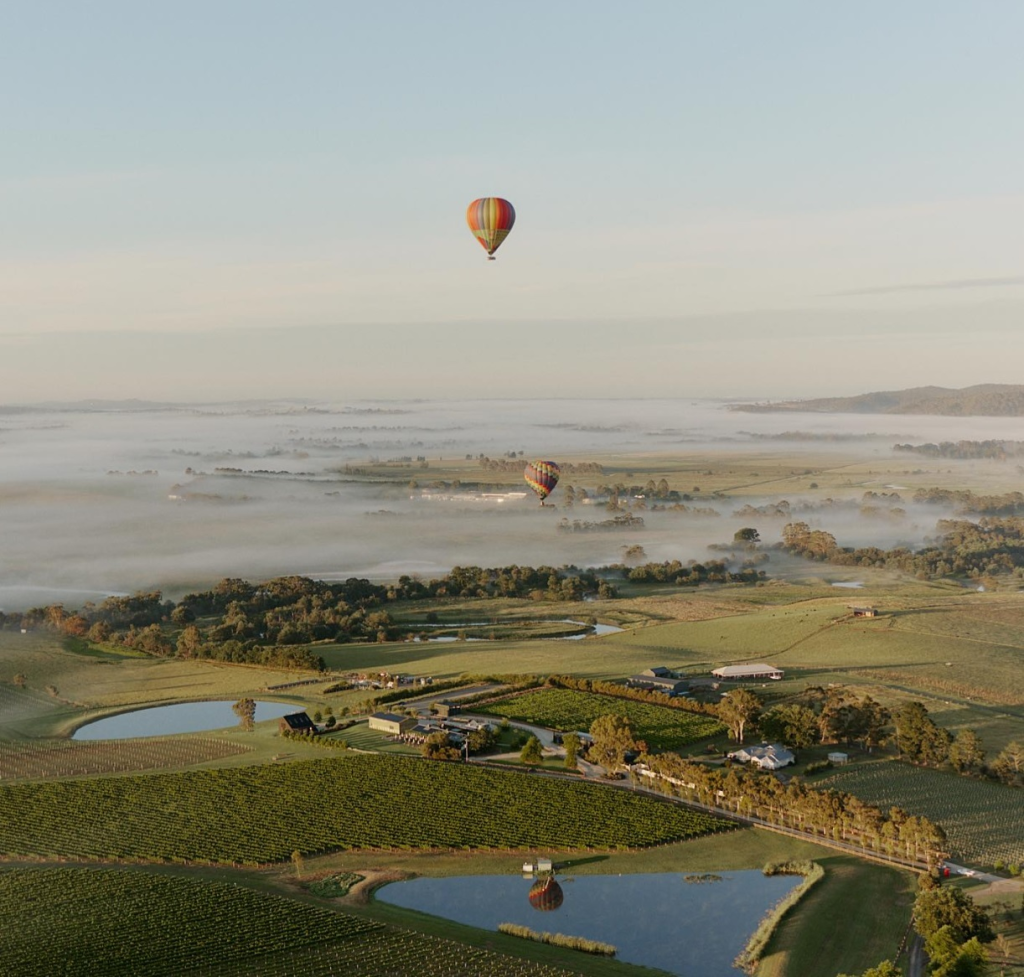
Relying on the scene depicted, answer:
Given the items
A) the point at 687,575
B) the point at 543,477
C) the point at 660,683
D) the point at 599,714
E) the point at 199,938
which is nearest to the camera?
the point at 199,938

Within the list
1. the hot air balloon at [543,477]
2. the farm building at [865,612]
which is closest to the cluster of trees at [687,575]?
the hot air balloon at [543,477]

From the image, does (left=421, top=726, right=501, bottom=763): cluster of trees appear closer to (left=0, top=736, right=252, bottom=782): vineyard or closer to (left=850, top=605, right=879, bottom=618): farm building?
(left=0, top=736, right=252, bottom=782): vineyard

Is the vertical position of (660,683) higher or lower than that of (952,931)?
lower

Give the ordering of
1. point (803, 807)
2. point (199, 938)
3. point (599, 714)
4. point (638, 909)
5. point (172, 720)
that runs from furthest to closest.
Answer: point (172, 720), point (599, 714), point (803, 807), point (638, 909), point (199, 938)

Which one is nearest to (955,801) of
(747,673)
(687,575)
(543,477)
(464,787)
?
(464,787)

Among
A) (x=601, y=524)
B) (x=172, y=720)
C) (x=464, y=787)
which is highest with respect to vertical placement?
(x=601, y=524)

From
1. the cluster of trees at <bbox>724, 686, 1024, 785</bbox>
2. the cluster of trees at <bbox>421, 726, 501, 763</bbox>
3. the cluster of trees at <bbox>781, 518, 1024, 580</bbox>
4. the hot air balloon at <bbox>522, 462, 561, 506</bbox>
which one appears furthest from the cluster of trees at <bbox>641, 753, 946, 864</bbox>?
the cluster of trees at <bbox>781, 518, 1024, 580</bbox>

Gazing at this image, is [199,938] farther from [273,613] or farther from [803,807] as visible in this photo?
[273,613]

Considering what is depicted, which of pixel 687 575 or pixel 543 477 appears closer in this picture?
pixel 543 477
